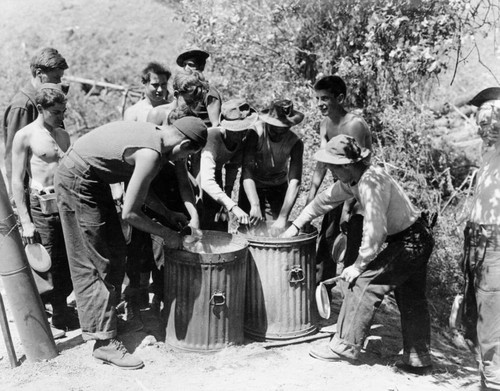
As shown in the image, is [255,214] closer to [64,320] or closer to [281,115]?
A: [281,115]

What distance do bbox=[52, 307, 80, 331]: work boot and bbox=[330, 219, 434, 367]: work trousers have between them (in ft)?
7.25

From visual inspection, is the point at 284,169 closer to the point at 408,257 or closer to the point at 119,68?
the point at 408,257

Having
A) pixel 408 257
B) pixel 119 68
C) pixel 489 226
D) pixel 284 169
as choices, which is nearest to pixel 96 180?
pixel 284 169

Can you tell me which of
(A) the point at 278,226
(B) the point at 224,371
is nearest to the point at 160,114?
(A) the point at 278,226

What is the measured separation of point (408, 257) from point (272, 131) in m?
1.59

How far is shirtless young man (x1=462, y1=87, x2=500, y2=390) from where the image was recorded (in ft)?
13.5

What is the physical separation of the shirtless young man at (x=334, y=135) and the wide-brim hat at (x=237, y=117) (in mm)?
661

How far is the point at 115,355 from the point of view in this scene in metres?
4.42

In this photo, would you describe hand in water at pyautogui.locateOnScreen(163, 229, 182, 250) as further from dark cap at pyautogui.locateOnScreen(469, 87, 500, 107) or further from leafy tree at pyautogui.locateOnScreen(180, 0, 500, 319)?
leafy tree at pyautogui.locateOnScreen(180, 0, 500, 319)

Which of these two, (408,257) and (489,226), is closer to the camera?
(489,226)

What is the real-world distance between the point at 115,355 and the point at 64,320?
880 mm

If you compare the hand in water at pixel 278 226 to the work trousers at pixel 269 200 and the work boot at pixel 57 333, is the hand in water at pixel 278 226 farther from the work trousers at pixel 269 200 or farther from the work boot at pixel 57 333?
the work boot at pixel 57 333

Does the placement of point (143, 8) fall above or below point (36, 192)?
above

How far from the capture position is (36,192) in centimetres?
482
